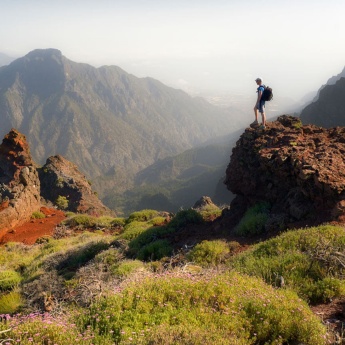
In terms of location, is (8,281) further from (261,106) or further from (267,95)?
(267,95)

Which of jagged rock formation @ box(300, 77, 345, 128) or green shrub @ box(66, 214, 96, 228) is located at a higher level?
jagged rock formation @ box(300, 77, 345, 128)

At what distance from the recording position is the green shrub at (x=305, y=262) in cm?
646

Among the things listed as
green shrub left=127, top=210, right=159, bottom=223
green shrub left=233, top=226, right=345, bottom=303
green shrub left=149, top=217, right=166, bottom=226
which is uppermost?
green shrub left=233, top=226, right=345, bottom=303

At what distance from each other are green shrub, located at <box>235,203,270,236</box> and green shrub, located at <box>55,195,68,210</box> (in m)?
33.0

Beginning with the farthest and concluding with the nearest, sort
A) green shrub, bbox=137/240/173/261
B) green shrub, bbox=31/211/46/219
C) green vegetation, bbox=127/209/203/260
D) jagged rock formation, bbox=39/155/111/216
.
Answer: jagged rock formation, bbox=39/155/111/216 → green shrub, bbox=31/211/46/219 → green vegetation, bbox=127/209/203/260 → green shrub, bbox=137/240/173/261

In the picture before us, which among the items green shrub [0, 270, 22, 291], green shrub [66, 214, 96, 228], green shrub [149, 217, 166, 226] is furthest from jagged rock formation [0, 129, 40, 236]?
green shrub [149, 217, 166, 226]

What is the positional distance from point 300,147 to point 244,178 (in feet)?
8.16

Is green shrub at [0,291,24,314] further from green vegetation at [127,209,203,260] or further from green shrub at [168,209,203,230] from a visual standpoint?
green shrub at [168,209,203,230]

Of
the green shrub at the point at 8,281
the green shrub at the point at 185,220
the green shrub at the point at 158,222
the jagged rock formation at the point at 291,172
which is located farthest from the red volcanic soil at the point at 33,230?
the jagged rock formation at the point at 291,172

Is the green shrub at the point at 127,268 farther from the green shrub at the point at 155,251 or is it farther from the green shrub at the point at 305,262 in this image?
the green shrub at the point at 305,262

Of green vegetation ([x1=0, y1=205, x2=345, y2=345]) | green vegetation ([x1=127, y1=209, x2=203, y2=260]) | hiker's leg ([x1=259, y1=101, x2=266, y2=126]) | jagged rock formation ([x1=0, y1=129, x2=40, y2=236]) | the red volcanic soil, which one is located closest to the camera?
green vegetation ([x1=0, y1=205, x2=345, y2=345])

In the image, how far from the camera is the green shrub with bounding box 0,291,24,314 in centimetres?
968

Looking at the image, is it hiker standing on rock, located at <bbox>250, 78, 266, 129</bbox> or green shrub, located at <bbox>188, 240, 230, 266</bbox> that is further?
hiker standing on rock, located at <bbox>250, 78, 266, 129</bbox>

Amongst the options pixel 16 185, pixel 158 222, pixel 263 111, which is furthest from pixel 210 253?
pixel 16 185
